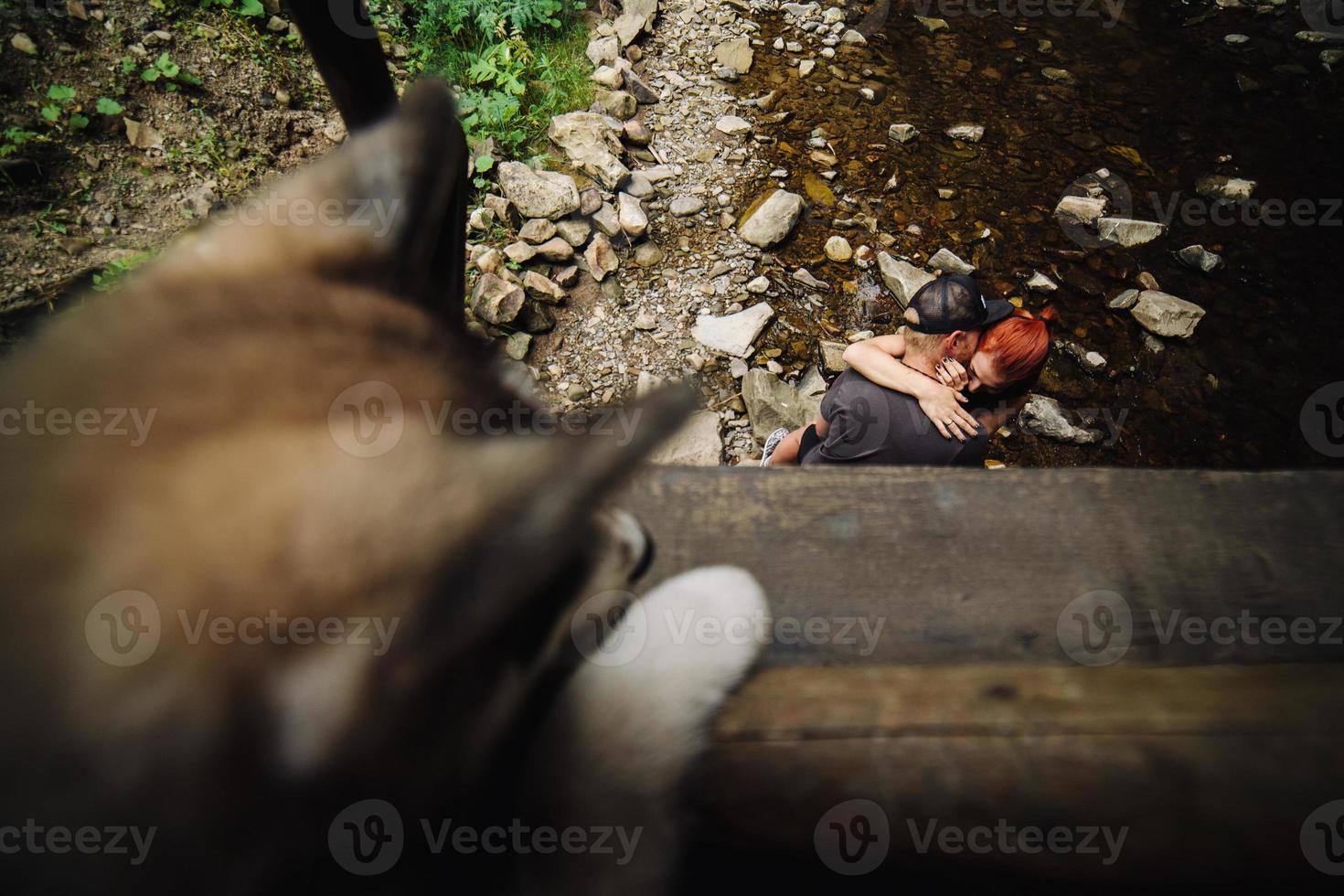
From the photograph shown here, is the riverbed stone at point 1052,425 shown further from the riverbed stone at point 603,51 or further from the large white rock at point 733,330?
the riverbed stone at point 603,51

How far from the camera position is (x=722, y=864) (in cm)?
86

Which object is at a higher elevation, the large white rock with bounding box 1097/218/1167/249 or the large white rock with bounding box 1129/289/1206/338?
the large white rock with bounding box 1097/218/1167/249

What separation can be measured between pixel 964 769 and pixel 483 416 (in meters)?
0.69

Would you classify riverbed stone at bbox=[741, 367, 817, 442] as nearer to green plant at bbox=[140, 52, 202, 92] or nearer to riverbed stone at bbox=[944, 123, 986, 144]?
riverbed stone at bbox=[944, 123, 986, 144]

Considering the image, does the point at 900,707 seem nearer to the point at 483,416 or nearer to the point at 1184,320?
the point at 483,416

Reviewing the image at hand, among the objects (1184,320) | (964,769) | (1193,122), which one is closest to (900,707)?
(964,769)

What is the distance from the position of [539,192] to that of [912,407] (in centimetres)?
233

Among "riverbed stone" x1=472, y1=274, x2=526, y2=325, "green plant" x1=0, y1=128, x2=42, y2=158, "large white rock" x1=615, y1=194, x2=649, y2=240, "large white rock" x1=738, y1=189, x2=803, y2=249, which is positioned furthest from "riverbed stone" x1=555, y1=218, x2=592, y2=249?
"green plant" x1=0, y1=128, x2=42, y2=158

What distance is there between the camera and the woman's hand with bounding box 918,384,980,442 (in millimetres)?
2625

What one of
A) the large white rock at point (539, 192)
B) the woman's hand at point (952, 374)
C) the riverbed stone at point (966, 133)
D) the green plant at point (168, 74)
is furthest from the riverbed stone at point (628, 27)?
the woman's hand at point (952, 374)

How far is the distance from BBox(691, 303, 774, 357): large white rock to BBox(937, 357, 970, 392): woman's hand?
1.04m

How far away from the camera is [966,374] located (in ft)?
9.33

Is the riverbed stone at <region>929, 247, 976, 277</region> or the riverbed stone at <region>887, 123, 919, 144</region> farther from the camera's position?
the riverbed stone at <region>887, 123, 919, 144</region>

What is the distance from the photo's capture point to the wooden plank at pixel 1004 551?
912mm
